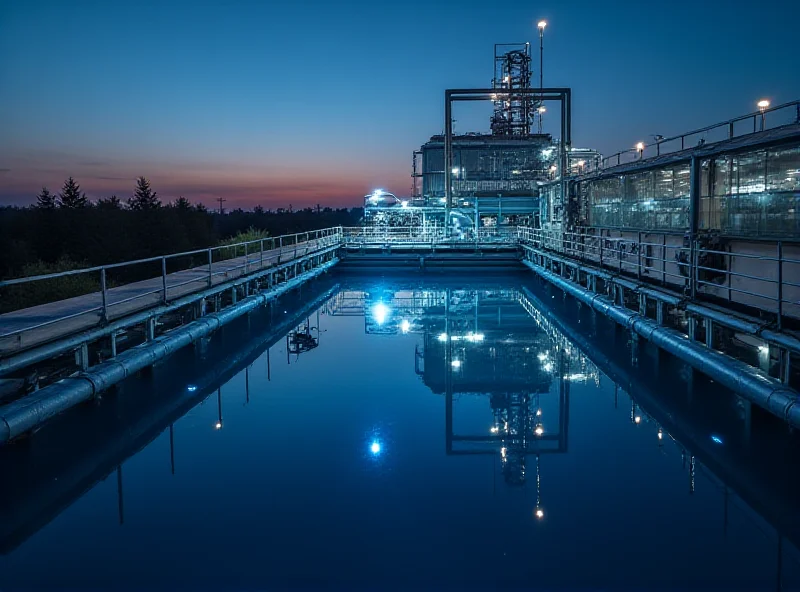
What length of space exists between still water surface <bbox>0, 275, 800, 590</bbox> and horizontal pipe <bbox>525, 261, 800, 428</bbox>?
1.68 ft

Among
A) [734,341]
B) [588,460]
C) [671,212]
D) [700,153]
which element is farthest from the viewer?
[671,212]

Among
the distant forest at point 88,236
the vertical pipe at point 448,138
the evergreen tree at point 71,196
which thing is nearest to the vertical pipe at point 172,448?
the vertical pipe at point 448,138

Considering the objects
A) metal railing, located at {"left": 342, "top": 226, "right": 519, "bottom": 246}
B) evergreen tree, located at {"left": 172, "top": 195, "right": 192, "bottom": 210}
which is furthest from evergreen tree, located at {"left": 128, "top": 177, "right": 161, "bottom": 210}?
metal railing, located at {"left": 342, "top": 226, "right": 519, "bottom": 246}

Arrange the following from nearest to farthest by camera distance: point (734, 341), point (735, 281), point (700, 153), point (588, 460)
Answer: point (588, 460) → point (734, 341) → point (735, 281) → point (700, 153)

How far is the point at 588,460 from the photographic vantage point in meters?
6.81

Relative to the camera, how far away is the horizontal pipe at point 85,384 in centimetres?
633

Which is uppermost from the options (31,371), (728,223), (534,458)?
(728,223)

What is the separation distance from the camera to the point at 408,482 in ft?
20.3

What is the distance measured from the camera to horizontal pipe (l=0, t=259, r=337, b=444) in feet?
20.8

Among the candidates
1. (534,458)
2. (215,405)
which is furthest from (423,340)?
(534,458)

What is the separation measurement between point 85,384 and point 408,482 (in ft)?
13.4

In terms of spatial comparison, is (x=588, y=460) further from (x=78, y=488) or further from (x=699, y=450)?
(x=78, y=488)

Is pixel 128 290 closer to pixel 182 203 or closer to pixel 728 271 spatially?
pixel 728 271

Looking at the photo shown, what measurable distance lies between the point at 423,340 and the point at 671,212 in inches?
297
